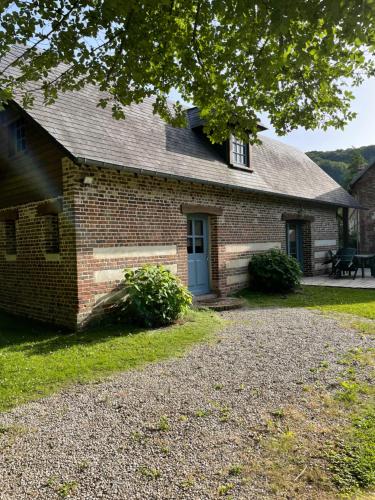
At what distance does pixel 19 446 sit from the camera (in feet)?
10.4

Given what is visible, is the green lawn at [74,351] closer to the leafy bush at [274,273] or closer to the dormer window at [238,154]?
the leafy bush at [274,273]

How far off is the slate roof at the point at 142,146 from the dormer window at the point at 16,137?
43.7 inches

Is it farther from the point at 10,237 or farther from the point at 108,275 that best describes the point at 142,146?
the point at 10,237

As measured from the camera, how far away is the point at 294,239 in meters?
14.8

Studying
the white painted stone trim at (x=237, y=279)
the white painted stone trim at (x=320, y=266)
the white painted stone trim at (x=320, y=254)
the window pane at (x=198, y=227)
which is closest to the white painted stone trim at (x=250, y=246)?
the white painted stone trim at (x=237, y=279)

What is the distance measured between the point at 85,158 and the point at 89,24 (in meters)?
2.80

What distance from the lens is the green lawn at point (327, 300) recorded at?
8.63m

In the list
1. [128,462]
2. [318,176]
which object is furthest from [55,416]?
[318,176]

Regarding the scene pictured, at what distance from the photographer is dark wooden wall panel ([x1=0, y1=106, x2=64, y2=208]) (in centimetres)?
738

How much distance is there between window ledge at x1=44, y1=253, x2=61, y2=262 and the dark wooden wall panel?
120 cm

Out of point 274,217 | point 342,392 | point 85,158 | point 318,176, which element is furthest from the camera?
point 318,176

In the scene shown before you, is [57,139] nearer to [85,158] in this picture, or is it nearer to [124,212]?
[85,158]

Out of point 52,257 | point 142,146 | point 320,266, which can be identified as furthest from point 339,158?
point 52,257

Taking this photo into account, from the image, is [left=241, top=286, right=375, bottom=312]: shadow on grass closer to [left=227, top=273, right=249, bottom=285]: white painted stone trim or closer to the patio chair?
[left=227, top=273, right=249, bottom=285]: white painted stone trim
